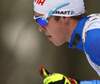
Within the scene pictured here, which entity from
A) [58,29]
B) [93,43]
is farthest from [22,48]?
[93,43]

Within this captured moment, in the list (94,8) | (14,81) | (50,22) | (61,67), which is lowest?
Result: (61,67)

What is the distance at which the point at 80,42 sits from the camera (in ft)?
2.68

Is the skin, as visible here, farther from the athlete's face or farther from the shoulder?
the shoulder

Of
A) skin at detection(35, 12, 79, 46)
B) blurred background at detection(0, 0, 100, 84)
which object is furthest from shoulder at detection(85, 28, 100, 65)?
blurred background at detection(0, 0, 100, 84)

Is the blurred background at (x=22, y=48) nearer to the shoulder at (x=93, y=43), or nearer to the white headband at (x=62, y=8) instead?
the white headband at (x=62, y=8)

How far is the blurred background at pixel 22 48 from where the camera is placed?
3.90 feet

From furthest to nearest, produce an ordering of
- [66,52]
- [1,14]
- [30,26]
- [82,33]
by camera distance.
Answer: [66,52] → [30,26] → [1,14] → [82,33]

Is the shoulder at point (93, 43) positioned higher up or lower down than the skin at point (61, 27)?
lower down

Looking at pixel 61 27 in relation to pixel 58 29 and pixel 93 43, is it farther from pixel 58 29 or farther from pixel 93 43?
pixel 93 43

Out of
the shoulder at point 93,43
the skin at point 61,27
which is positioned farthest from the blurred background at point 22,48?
the shoulder at point 93,43

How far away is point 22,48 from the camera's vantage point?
127 centimetres

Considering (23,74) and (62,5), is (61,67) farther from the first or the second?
(62,5)

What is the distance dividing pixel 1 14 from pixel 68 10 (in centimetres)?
51

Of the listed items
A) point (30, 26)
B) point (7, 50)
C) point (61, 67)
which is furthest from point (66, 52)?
point (7, 50)
